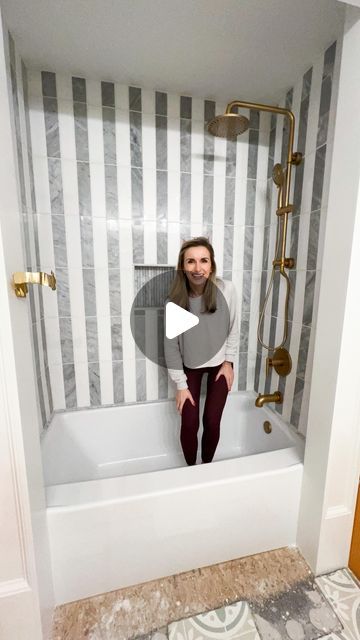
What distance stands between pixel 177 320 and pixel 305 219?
2.42ft

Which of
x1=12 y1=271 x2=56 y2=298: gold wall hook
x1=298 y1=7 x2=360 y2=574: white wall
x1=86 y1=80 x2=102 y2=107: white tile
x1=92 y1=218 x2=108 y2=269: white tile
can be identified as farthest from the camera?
x1=92 y1=218 x2=108 y2=269: white tile

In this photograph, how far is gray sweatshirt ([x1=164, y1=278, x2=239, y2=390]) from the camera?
128 cm

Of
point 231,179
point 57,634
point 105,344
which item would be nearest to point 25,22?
point 231,179

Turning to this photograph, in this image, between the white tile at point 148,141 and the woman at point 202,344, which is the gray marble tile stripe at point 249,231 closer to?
the woman at point 202,344

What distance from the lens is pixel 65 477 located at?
4.49ft

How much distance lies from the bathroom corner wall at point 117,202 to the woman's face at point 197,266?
0.33 ft

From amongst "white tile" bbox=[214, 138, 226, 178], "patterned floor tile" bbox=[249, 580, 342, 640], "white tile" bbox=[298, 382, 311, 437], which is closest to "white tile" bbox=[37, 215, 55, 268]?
"white tile" bbox=[214, 138, 226, 178]

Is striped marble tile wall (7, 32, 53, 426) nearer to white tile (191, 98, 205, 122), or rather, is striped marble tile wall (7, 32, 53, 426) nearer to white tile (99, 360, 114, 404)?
white tile (99, 360, 114, 404)

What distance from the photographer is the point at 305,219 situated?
4.15ft

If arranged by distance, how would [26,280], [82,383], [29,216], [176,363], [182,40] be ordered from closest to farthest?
[26,280] < [182,40] < [29,216] < [176,363] < [82,383]

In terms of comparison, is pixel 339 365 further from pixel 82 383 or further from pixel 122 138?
pixel 122 138

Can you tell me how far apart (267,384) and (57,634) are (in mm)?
1284

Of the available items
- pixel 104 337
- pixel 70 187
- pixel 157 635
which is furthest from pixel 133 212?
pixel 157 635

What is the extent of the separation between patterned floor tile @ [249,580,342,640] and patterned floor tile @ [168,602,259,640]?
3 centimetres
